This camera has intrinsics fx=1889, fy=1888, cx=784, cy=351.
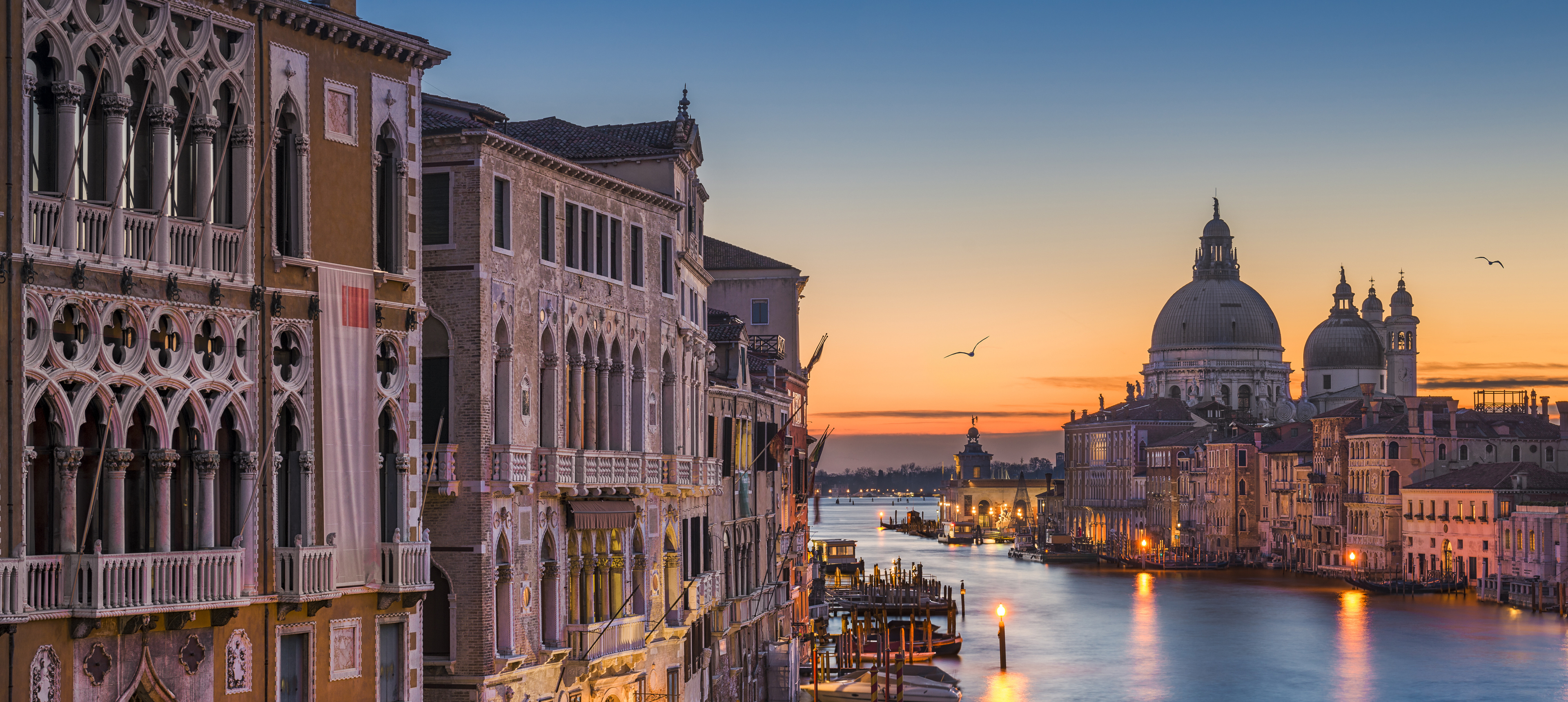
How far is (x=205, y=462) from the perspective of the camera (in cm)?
1548

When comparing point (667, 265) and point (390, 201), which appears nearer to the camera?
point (390, 201)

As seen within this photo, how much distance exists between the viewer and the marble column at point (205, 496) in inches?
609

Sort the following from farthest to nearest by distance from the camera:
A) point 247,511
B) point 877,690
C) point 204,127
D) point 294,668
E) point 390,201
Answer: point 877,690
point 390,201
point 294,668
point 247,511
point 204,127

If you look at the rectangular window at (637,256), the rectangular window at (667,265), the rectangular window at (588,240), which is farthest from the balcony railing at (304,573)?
the rectangular window at (667,265)

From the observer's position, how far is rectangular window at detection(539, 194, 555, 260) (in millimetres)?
22344

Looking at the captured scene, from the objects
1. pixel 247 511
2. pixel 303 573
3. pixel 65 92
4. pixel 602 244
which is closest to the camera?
pixel 65 92

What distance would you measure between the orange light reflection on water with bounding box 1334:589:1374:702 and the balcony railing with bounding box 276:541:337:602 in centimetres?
3908

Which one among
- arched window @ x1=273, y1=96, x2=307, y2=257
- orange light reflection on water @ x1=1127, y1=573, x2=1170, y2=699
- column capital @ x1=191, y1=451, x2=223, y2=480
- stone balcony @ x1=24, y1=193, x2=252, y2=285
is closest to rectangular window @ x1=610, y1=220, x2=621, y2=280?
arched window @ x1=273, y1=96, x2=307, y2=257

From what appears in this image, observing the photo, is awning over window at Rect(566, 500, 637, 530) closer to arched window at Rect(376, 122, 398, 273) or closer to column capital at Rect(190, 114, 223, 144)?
arched window at Rect(376, 122, 398, 273)

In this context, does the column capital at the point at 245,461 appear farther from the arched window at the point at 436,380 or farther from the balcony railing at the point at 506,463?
the balcony railing at the point at 506,463

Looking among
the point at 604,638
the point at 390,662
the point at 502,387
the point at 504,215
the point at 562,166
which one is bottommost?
the point at 604,638

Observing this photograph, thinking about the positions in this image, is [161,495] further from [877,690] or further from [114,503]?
[877,690]

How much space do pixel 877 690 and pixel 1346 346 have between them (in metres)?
109

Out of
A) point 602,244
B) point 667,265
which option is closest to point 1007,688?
point 667,265
